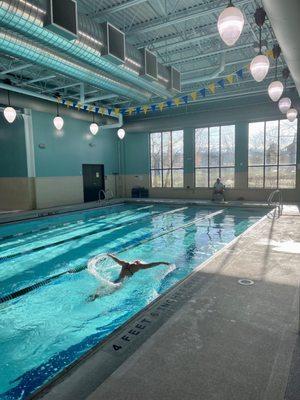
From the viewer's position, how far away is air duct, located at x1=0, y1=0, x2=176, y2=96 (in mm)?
3912

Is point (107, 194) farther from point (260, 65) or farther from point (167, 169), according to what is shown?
point (260, 65)

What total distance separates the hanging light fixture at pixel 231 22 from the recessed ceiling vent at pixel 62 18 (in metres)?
2.48

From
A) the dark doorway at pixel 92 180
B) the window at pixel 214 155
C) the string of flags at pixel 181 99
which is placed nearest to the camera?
the string of flags at pixel 181 99

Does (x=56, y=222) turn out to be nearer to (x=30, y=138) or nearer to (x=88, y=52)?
(x=30, y=138)

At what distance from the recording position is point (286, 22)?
102 inches

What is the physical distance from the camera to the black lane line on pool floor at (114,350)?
1.78 meters

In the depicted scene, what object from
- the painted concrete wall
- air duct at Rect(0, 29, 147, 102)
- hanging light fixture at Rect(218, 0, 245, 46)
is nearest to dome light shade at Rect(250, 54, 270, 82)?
hanging light fixture at Rect(218, 0, 245, 46)

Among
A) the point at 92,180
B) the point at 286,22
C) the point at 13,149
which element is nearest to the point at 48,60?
the point at 286,22

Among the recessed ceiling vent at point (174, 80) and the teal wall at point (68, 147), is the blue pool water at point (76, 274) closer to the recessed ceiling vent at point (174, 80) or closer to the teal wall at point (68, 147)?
the teal wall at point (68, 147)

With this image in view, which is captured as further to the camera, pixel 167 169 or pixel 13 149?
pixel 167 169

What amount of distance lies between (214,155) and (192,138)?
136 cm

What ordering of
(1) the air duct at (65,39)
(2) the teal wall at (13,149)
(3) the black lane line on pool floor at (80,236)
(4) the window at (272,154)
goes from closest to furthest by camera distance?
(1) the air duct at (65,39)
(3) the black lane line on pool floor at (80,236)
(2) the teal wall at (13,149)
(4) the window at (272,154)

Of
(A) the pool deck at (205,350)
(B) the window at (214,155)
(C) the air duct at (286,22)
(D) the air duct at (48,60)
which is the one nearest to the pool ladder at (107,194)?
(B) the window at (214,155)

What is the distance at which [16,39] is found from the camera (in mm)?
4875
